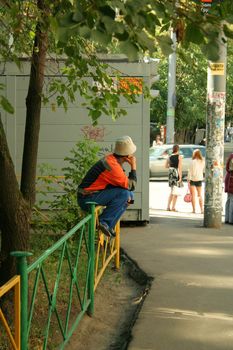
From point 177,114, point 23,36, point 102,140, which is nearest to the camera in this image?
point 23,36

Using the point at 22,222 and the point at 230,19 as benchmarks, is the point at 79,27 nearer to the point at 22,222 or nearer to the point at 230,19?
the point at 230,19

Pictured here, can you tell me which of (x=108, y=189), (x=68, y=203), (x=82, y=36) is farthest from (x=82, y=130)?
(x=82, y=36)

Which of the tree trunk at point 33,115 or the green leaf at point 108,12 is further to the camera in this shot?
the tree trunk at point 33,115

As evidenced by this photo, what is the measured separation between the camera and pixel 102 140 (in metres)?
10.4

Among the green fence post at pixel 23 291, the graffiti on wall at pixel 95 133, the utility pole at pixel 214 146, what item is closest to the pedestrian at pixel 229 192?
the utility pole at pixel 214 146

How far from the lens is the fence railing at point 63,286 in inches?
147

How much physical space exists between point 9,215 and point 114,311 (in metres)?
Result: 1.77

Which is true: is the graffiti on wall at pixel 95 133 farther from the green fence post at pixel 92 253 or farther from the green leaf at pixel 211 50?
the green leaf at pixel 211 50

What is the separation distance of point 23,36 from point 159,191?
44.2 feet

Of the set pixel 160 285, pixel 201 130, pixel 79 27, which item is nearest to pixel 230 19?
pixel 79 27

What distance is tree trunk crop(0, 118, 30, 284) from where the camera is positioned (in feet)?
16.7

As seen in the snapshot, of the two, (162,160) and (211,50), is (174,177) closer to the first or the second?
(162,160)

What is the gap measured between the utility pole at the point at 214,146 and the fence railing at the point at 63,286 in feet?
11.5

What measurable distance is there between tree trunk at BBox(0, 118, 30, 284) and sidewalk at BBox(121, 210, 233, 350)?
1208 millimetres
